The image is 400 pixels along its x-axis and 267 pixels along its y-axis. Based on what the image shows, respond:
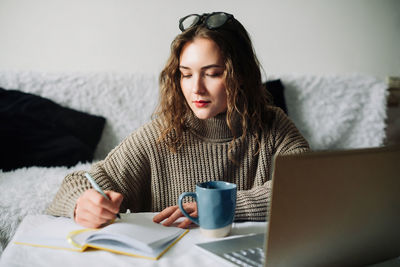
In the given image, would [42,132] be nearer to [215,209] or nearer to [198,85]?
[198,85]

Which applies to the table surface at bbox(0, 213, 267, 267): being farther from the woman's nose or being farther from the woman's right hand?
the woman's nose

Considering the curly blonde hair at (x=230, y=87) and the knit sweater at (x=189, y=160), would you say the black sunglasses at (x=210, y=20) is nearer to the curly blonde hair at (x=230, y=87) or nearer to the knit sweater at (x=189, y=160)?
the curly blonde hair at (x=230, y=87)

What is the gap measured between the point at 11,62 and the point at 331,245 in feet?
6.55

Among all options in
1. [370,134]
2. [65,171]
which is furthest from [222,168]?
[370,134]

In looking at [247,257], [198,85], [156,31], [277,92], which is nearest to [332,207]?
[247,257]

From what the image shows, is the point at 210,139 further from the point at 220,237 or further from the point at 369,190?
the point at 369,190

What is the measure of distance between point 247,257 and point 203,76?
0.51 metres

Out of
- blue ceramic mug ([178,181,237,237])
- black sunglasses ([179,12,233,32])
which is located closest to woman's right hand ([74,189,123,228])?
blue ceramic mug ([178,181,237,237])

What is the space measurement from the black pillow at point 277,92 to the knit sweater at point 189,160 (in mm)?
788

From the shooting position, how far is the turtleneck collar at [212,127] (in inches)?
38.7

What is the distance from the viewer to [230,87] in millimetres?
915

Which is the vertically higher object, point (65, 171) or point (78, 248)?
point (78, 248)

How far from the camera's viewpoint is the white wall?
1.92 meters

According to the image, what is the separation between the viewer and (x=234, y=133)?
39.5 inches
